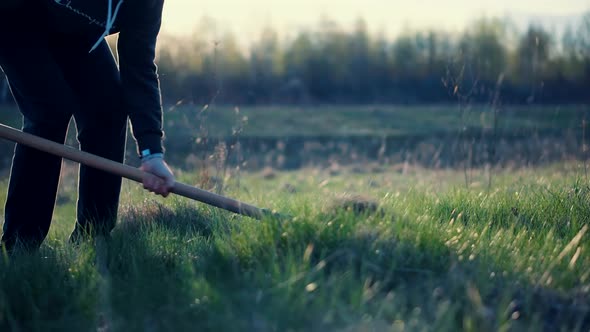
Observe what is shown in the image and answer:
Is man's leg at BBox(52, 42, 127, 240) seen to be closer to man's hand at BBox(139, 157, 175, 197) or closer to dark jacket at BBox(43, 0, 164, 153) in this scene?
dark jacket at BBox(43, 0, 164, 153)

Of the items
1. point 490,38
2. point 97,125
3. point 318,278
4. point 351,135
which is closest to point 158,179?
point 97,125

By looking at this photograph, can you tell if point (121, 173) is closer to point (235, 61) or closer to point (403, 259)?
point (403, 259)

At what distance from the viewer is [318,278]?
8.15ft

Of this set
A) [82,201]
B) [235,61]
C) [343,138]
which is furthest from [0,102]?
[82,201]

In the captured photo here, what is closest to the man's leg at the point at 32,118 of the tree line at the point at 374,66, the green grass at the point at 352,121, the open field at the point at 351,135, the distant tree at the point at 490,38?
the open field at the point at 351,135

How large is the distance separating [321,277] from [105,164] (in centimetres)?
139

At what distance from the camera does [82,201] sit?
11.7 ft

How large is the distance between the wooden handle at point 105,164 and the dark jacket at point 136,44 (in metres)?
0.16

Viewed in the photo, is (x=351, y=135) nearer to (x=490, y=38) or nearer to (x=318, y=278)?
(x=318, y=278)

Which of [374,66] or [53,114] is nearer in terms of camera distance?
[53,114]

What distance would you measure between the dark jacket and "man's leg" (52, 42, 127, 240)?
0.09 meters

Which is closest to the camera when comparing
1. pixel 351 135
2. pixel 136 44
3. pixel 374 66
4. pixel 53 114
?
pixel 53 114

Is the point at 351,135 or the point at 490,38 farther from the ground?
the point at 490,38

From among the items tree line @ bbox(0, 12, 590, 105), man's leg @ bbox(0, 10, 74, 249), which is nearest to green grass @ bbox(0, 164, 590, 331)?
man's leg @ bbox(0, 10, 74, 249)
